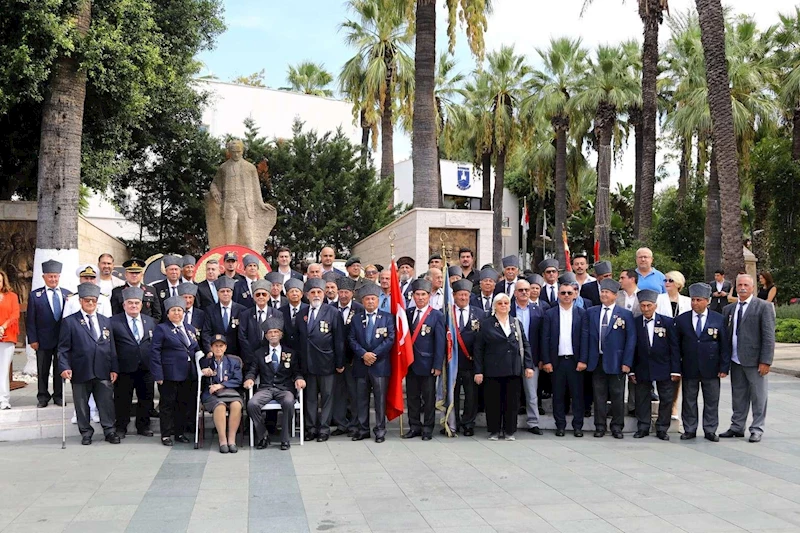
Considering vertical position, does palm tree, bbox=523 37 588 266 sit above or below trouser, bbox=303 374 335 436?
above

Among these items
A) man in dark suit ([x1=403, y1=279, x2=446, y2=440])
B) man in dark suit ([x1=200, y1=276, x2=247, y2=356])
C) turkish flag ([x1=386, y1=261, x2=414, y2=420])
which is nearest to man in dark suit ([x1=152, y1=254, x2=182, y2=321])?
man in dark suit ([x1=200, y1=276, x2=247, y2=356])

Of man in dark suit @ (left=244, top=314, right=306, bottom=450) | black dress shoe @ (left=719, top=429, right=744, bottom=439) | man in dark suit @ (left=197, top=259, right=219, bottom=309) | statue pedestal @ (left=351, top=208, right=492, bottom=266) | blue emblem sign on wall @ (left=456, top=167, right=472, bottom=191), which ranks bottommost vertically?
black dress shoe @ (left=719, top=429, right=744, bottom=439)

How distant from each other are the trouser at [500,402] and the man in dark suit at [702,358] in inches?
78.9

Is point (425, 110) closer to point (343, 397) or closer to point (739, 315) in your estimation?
point (343, 397)

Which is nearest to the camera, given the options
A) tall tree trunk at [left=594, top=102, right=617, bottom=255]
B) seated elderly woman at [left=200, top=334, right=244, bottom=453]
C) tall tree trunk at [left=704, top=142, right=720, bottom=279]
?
seated elderly woman at [left=200, top=334, right=244, bottom=453]

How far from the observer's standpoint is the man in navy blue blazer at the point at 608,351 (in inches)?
344

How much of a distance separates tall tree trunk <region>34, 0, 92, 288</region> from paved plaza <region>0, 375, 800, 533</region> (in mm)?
4314

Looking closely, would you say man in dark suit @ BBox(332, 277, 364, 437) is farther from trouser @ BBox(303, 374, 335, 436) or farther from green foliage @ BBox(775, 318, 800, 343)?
green foliage @ BBox(775, 318, 800, 343)

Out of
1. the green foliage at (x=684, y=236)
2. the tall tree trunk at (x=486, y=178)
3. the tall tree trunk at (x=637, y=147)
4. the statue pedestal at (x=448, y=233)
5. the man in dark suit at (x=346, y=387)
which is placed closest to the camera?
the man in dark suit at (x=346, y=387)

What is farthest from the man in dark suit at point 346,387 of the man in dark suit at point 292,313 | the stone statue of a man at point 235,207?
the stone statue of a man at point 235,207

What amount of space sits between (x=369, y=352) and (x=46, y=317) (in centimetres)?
394

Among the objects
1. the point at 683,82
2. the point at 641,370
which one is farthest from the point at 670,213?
the point at 641,370

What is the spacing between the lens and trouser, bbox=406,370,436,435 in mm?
8797

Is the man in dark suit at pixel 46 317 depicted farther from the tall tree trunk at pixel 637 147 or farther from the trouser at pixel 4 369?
the tall tree trunk at pixel 637 147
